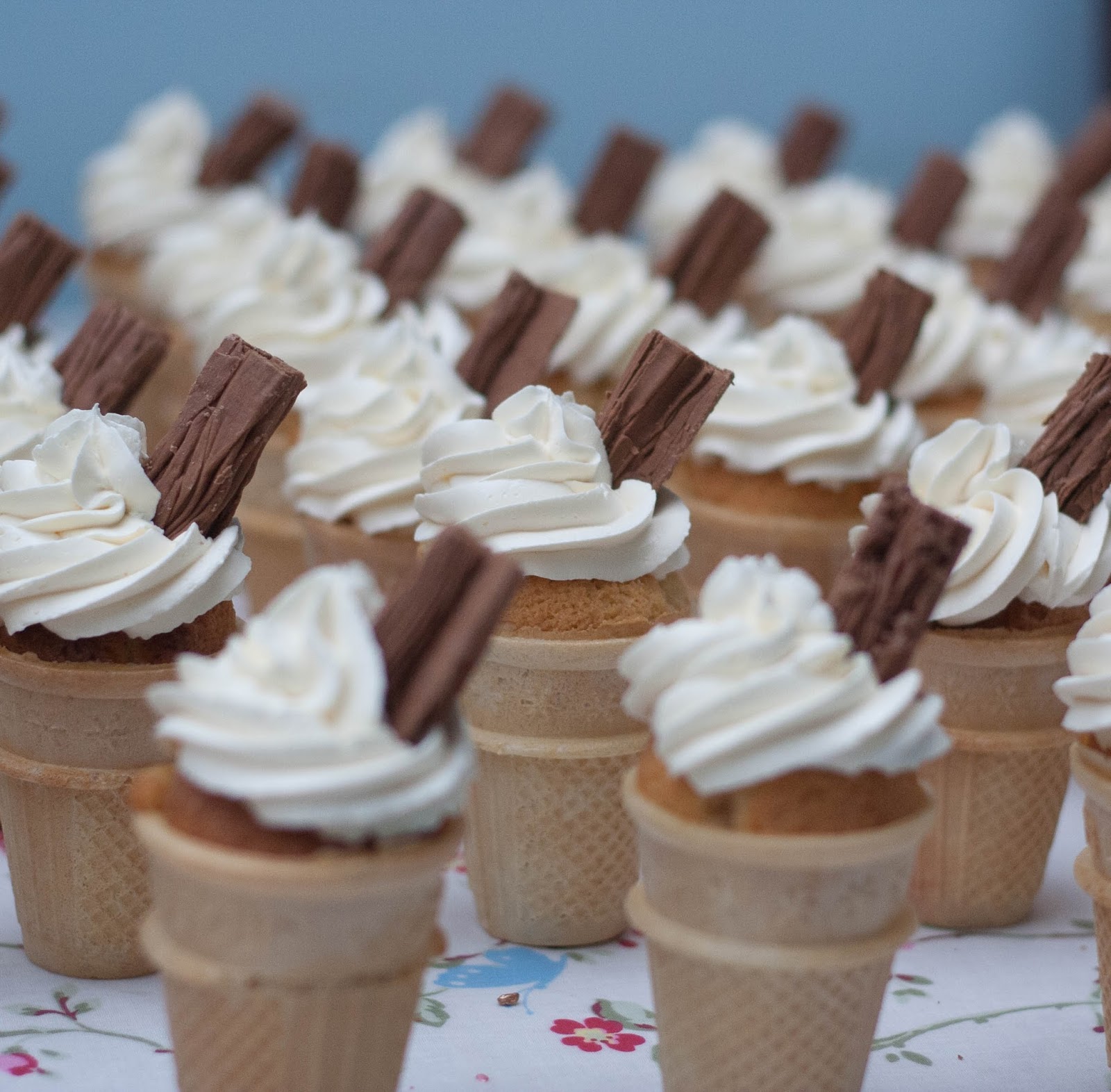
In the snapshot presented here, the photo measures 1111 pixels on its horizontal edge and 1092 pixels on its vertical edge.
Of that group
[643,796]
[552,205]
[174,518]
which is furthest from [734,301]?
[643,796]

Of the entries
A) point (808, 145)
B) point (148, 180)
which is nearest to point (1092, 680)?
point (148, 180)

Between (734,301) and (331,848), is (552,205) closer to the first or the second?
(734,301)

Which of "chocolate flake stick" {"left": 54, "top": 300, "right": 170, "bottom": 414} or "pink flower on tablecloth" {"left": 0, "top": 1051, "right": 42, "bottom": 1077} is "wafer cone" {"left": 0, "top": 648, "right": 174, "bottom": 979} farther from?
"chocolate flake stick" {"left": 54, "top": 300, "right": 170, "bottom": 414}

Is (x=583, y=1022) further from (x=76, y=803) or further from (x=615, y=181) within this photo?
(x=615, y=181)

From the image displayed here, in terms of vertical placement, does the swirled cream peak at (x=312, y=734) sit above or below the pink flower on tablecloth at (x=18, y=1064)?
above

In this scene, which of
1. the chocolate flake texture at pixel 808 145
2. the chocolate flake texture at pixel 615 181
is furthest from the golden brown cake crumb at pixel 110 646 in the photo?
the chocolate flake texture at pixel 808 145

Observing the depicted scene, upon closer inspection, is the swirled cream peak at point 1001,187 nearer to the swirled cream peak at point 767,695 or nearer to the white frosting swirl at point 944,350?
the white frosting swirl at point 944,350
